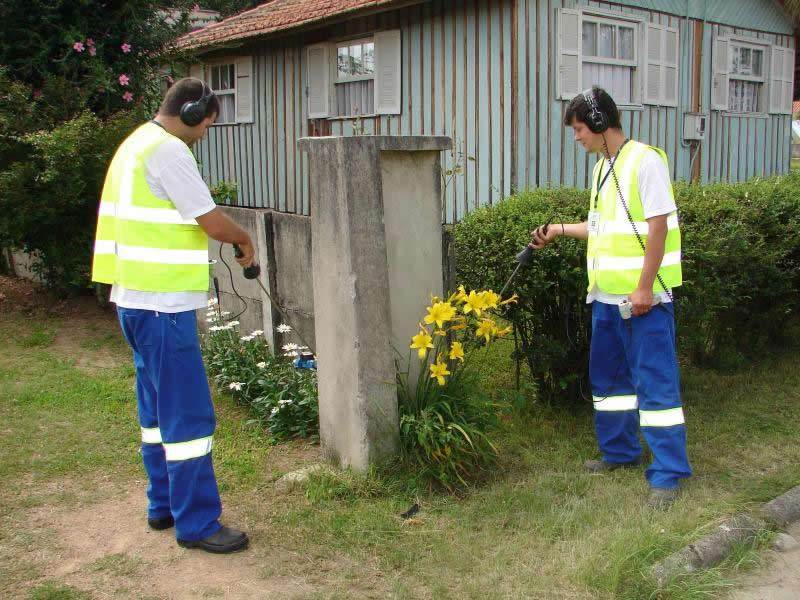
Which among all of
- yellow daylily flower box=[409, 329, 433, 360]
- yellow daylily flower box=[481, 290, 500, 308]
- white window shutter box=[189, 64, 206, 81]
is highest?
white window shutter box=[189, 64, 206, 81]

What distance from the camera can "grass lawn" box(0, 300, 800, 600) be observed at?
134 inches

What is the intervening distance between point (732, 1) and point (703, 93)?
1.71m

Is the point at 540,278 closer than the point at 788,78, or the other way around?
the point at 540,278

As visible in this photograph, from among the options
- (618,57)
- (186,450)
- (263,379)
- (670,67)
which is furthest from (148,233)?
(670,67)

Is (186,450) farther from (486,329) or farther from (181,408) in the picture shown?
(486,329)

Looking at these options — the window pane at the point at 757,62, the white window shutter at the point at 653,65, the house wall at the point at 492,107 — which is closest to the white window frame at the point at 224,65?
the house wall at the point at 492,107

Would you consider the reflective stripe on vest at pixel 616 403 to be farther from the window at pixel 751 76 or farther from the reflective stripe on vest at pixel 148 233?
the window at pixel 751 76

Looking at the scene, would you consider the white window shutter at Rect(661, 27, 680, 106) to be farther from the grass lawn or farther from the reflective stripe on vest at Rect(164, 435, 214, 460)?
the reflective stripe on vest at Rect(164, 435, 214, 460)

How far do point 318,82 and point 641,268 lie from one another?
33.2 feet

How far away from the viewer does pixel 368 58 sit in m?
12.5

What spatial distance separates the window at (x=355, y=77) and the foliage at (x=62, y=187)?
172 inches

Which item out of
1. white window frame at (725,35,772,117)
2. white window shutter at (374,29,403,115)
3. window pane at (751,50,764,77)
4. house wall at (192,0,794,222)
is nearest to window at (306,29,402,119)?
white window shutter at (374,29,403,115)

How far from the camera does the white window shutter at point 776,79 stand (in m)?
14.4

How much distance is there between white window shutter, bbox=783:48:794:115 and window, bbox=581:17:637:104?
481 cm
